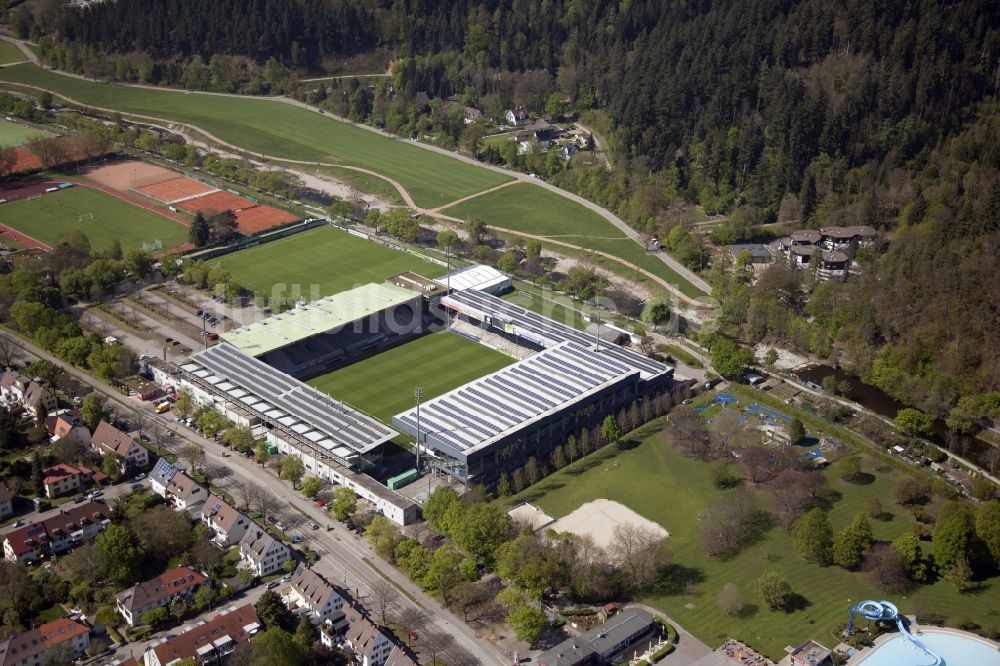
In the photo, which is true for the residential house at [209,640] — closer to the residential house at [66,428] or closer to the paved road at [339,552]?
the paved road at [339,552]

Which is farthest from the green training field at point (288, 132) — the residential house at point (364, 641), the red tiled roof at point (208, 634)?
the residential house at point (364, 641)

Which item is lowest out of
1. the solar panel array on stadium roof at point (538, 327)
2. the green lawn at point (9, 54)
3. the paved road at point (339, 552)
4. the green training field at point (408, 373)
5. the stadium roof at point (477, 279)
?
the paved road at point (339, 552)

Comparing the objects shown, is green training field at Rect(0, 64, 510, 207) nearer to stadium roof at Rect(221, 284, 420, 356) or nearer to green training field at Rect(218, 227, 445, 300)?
green training field at Rect(218, 227, 445, 300)

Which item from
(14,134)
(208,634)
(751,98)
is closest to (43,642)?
(208,634)

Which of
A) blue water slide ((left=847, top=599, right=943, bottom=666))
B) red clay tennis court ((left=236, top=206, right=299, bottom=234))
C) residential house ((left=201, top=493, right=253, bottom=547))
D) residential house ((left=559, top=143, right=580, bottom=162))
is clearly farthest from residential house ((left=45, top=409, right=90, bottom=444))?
residential house ((left=559, top=143, right=580, bottom=162))

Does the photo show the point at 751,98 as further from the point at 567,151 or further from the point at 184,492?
the point at 184,492

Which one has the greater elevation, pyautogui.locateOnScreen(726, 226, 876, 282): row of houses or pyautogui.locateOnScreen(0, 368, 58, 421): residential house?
pyautogui.locateOnScreen(726, 226, 876, 282): row of houses

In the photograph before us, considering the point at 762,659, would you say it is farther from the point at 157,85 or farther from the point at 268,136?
the point at 157,85
